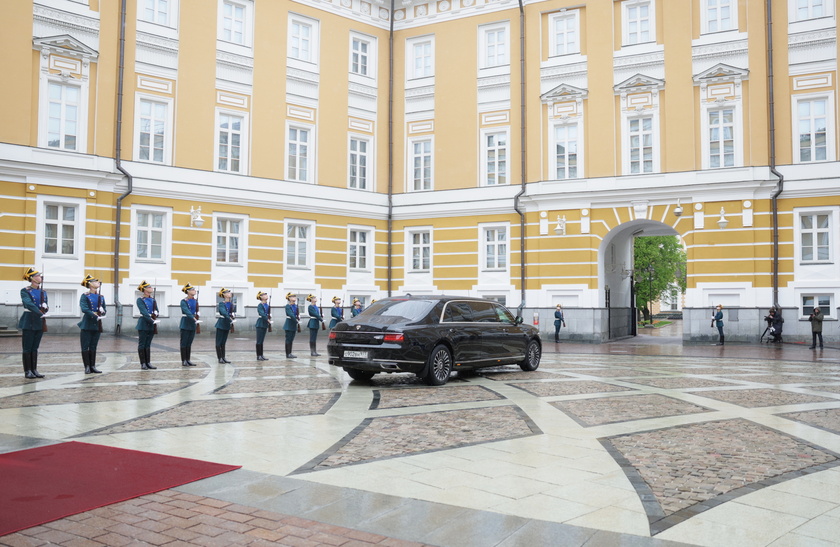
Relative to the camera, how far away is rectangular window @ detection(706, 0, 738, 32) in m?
26.6

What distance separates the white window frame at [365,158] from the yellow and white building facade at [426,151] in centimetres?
10

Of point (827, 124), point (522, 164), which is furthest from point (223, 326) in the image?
point (827, 124)

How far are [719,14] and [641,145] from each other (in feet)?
17.8

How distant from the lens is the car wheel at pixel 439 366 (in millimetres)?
12719

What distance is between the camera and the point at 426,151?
106 feet

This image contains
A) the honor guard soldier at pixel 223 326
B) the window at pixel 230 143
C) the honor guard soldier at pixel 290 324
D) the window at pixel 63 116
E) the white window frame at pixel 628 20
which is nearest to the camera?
the honor guard soldier at pixel 223 326

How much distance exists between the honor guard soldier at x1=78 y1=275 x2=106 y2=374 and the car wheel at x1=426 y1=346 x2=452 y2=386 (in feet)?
20.7

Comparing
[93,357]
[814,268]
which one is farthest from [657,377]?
[814,268]

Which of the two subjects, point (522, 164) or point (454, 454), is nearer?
point (454, 454)

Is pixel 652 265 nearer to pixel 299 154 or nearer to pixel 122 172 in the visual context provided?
pixel 299 154

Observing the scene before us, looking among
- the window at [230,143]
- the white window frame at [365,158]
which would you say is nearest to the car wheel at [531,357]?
the window at [230,143]

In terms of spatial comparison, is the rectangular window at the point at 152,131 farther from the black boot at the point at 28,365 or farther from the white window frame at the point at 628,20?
the white window frame at the point at 628,20

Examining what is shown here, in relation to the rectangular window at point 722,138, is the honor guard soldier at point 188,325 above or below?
below

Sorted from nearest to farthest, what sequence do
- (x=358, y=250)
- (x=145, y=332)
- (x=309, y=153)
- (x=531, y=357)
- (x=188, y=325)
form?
1. (x=145, y=332)
2. (x=531, y=357)
3. (x=188, y=325)
4. (x=309, y=153)
5. (x=358, y=250)
